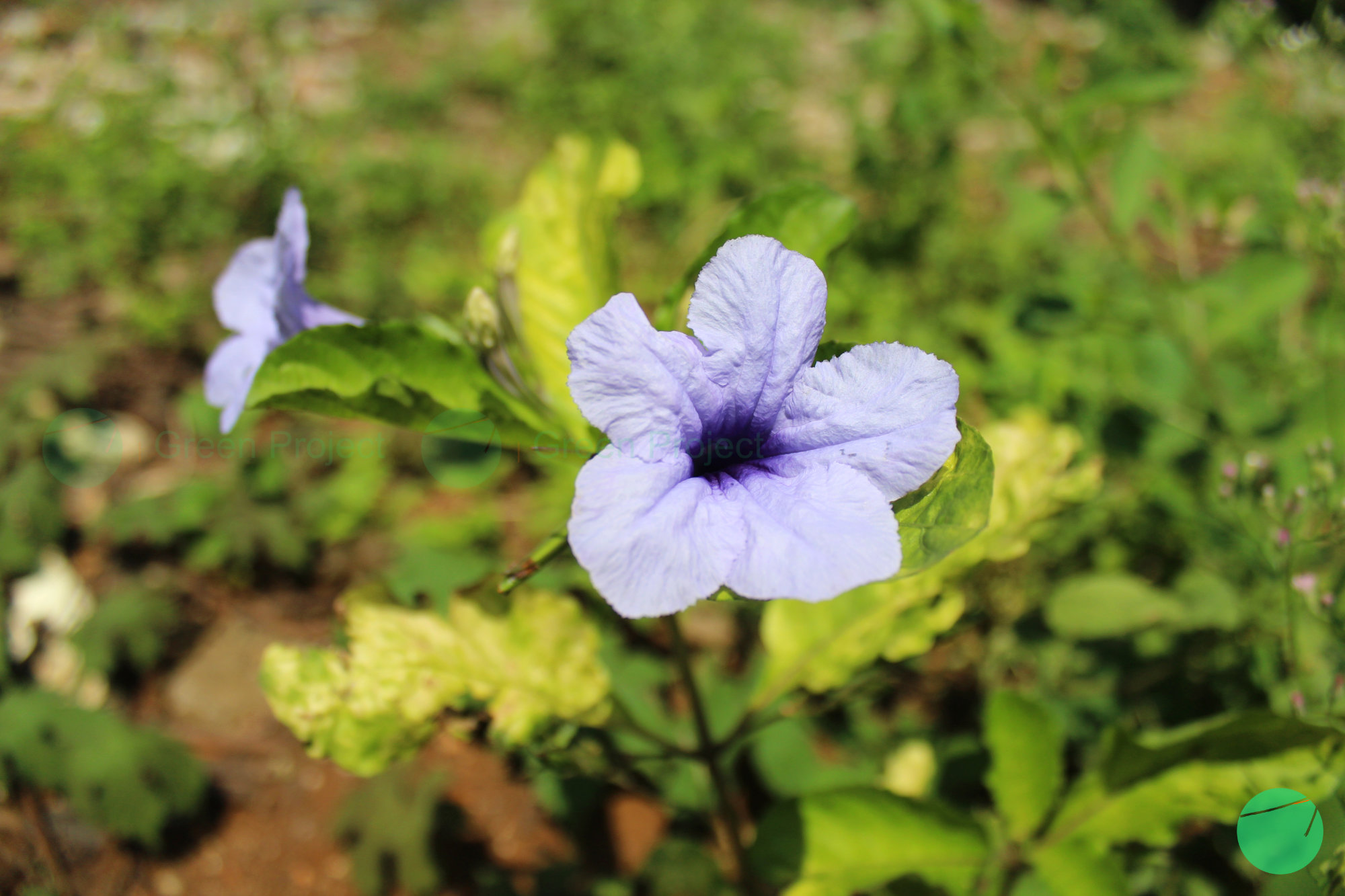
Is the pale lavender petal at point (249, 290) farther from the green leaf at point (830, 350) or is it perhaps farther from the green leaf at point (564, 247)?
the green leaf at point (830, 350)

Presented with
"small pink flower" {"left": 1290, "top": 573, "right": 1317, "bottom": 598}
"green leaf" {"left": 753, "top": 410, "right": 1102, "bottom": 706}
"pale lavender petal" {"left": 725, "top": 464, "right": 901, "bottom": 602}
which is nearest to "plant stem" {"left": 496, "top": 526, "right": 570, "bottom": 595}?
"pale lavender petal" {"left": 725, "top": 464, "right": 901, "bottom": 602}

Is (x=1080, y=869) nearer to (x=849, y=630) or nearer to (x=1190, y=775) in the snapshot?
(x=1190, y=775)

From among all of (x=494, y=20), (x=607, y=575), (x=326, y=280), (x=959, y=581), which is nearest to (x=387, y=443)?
(x=326, y=280)

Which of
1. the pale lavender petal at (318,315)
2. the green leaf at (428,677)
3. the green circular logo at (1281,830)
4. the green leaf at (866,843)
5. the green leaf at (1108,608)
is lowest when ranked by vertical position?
the green leaf at (866,843)

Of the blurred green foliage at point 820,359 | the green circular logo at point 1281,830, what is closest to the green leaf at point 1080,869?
the blurred green foliage at point 820,359

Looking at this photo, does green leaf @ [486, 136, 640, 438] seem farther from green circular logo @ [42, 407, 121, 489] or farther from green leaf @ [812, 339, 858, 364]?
green circular logo @ [42, 407, 121, 489]

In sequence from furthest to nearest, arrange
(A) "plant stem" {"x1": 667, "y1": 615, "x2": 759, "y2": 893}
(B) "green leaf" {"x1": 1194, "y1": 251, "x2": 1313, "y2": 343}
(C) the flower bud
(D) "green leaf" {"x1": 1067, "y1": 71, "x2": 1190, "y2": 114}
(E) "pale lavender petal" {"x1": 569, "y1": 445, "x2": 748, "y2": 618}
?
(B) "green leaf" {"x1": 1194, "y1": 251, "x2": 1313, "y2": 343} → (D) "green leaf" {"x1": 1067, "y1": 71, "x2": 1190, "y2": 114} → (A) "plant stem" {"x1": 667, "y1": 615, "x2": 759, "y2": 893} → (C) the flower bud → (E) "pale lavender petal" {"x1": 569, "y1": 445, "x2": 748, "y2": 618}

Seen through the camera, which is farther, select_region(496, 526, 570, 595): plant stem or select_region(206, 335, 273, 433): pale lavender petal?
select_region(206, 335, 273, 433): pale lavender petal

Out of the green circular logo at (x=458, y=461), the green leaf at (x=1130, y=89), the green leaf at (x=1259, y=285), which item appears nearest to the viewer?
the green leaf at (x=1130, y=89)
